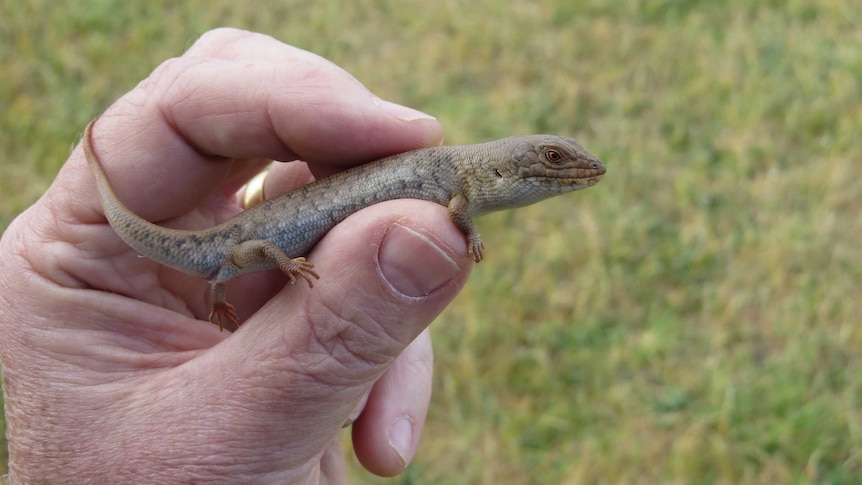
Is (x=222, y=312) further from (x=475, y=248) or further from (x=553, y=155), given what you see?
(x=553, y=155)

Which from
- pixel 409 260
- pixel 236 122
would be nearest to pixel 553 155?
pixel 409 260

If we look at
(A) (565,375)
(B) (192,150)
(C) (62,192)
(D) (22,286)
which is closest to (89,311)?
(D) (22,286)

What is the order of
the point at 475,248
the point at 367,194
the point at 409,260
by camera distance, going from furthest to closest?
the point at 367,194
the point at 475,248
the point at 409,260

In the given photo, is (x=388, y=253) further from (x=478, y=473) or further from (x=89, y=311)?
(x=478, y=473)

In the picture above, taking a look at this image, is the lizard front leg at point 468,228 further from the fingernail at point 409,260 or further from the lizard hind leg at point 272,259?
the lizard hind leg at point 272,259

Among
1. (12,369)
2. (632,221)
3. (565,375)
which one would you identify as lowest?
(565,375)

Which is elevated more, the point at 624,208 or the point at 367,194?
the point at 367,194

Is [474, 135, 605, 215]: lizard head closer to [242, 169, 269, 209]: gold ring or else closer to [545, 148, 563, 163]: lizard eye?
[545, 148, 563, 163]: lizard eye
